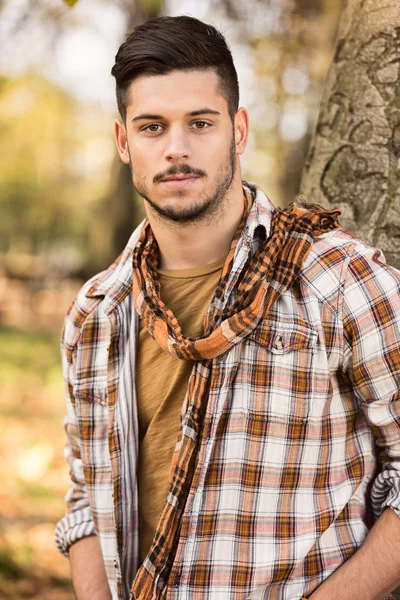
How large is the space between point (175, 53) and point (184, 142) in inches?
10.9

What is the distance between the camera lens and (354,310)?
1.75m

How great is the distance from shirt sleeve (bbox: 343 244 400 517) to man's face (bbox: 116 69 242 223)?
20.1 inches

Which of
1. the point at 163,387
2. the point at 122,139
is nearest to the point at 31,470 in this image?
the point at 163,387

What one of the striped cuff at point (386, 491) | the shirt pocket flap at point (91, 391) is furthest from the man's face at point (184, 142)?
the striped cuff at point (386, 491)

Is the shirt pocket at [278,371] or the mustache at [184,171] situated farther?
the mustache at [184,171]

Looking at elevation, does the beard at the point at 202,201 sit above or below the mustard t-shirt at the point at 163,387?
above

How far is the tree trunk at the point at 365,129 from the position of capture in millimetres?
2195

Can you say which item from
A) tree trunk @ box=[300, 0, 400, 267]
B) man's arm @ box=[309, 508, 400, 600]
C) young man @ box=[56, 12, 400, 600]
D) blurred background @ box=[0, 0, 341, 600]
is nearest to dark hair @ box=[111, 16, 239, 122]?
young man @ box=[56, 12, 400, 600]

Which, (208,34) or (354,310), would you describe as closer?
(354,310)

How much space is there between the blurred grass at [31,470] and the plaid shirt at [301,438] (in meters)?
2.45

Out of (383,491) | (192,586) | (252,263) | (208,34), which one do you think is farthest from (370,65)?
(192,586)

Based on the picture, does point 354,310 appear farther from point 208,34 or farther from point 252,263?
point 208,34

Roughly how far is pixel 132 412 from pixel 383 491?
2.74 ft

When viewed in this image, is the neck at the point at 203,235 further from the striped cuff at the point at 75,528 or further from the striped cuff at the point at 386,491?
the striped cuff at the point at 75,528
